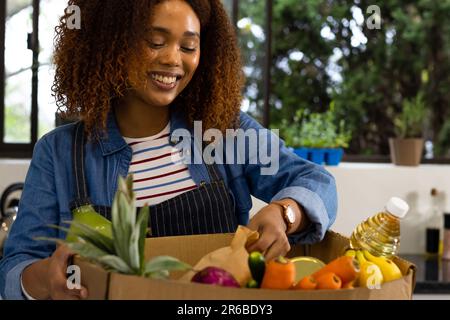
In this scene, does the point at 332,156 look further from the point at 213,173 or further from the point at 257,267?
the point at 257,267

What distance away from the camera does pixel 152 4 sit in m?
1.24

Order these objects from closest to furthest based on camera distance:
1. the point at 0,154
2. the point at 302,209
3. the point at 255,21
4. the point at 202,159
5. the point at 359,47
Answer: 1. the point at 302,209
2. the point at 202,159
3. the point at 0,154
4. the point at 255,21
5. the point at 359,47

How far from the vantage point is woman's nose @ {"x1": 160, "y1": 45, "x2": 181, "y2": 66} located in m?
1.25

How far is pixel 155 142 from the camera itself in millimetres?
1360

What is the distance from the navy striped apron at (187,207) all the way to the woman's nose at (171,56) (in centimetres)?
19

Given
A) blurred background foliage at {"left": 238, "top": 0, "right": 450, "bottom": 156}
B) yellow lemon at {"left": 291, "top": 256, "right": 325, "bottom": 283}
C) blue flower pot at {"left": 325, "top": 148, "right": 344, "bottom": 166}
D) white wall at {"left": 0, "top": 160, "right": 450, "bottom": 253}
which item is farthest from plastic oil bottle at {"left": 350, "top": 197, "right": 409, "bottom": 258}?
blurred background foliage at {"left": 238, "top": 0, "right": 450, "bottom": 156}

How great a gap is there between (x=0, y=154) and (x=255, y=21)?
120 centimetres

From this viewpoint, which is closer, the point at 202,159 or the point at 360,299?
the point at 360,299

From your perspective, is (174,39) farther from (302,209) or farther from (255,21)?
(255,21)

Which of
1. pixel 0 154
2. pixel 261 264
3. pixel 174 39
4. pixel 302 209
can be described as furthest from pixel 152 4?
pixel 0 154

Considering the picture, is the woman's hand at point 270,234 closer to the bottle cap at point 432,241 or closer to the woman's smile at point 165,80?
the woman's smile at point 165,80

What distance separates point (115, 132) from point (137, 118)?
5 centimetres

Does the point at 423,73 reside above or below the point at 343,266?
above
